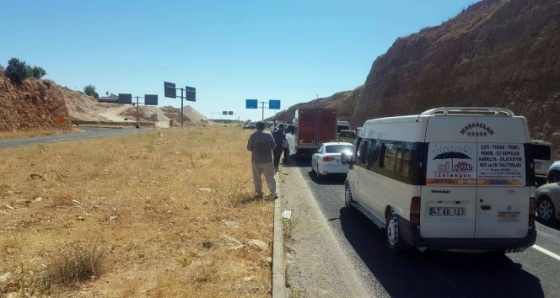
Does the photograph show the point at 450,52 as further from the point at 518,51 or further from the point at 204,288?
the point at 204,288

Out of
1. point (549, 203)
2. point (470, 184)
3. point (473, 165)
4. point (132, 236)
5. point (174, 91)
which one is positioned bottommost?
point (132, 236)

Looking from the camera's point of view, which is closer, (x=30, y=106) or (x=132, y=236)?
(x=132, y=236)

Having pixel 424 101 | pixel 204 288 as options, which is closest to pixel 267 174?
pixel 204 288

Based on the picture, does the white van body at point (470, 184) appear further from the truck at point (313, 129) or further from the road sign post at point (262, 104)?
the road sign post at point (262, 104)

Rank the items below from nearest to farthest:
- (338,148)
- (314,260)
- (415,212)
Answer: (415,212) → (314,260) → (338,148)

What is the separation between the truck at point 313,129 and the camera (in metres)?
26.8

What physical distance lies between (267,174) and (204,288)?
254 inches

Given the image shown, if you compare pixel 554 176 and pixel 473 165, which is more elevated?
pixel 473 165

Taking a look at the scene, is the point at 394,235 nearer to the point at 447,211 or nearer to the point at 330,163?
the point at 447,211

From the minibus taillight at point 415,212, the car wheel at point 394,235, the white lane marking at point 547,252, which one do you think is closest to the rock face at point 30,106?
the car wheel at point 394,235

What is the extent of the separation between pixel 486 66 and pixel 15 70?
50.3 meters

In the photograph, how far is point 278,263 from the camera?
6.37 m

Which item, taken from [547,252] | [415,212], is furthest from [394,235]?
[547,252]

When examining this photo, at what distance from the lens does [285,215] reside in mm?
10016
